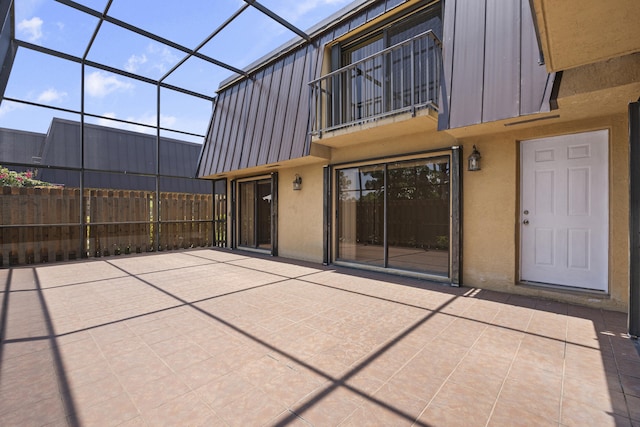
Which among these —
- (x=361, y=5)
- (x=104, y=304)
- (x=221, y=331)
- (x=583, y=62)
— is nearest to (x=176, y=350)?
(x=221, y=331)

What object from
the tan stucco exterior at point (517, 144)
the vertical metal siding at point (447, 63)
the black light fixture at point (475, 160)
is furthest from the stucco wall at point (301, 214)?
the black light fixture at point (475, 160)

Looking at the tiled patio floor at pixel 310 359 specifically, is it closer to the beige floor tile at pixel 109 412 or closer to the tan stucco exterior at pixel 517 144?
the beige floor tile at pixel 109 412

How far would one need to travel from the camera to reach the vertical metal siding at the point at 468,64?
389 cm

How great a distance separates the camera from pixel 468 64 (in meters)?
4.04

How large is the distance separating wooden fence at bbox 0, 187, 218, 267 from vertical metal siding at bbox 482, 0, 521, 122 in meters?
8.13

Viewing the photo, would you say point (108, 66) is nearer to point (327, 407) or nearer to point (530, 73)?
point (530, 73)

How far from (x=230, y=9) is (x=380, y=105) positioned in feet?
10.0

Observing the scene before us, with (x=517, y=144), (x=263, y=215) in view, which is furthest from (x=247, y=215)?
(x=517, y=144)

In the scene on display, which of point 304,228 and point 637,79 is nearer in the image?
point 637,79

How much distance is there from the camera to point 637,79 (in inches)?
105

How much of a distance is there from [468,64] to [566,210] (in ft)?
7.62

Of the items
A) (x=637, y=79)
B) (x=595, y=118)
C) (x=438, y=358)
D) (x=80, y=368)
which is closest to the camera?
(x=80, y=368)

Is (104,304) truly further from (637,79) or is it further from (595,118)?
(595,118)

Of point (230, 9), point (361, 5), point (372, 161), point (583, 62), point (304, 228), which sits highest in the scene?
point (361, 5)
